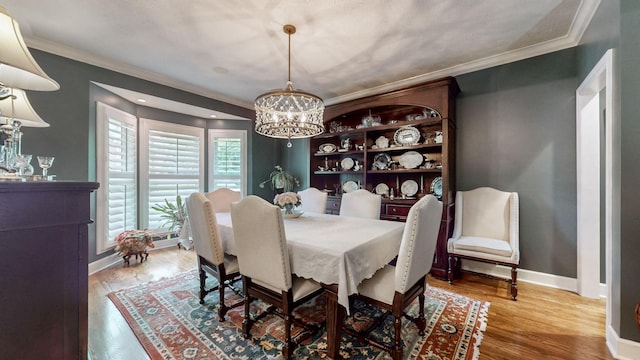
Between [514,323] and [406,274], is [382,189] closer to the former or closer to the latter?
[514,323]

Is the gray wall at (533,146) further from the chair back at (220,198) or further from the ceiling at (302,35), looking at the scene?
the chair back at (220,198)

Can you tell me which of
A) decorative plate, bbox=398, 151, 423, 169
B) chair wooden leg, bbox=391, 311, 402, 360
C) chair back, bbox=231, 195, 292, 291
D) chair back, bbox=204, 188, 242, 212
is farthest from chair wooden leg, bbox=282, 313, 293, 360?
decorative plate, bbox=398, 151, 423, 169

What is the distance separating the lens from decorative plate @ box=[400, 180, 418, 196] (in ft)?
12.0

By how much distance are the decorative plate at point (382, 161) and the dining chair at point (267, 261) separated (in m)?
2.45

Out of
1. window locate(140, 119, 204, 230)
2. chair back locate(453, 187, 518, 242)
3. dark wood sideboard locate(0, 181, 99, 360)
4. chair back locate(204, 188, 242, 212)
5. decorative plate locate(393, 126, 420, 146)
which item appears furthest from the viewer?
window locate(140, 119, 204, 230)

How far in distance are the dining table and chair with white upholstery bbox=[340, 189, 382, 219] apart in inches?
27.9

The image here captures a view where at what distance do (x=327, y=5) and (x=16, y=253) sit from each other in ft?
7.73

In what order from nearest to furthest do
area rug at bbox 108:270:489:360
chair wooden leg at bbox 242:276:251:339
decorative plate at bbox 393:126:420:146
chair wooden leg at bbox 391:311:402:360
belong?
1. chair wooden leg at bbox 391:311:402:360
2. area rug at bbox 108:270:489:360
3. chair wooden leg at bbox 242:276:251:339
4. decorative plate at bbox 393:126:420:146

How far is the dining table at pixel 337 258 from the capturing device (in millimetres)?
1541

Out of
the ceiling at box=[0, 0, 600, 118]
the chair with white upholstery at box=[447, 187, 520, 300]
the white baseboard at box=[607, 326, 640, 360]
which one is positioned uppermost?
the ceiling at box=[0, 0, 600, 118]

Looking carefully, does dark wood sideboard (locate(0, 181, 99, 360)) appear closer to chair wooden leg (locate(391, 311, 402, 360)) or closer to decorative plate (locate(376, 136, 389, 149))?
chair wooden leg (locate(391, 311, 402, 360))

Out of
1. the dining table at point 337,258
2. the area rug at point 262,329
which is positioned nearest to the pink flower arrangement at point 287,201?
the dining table at point 337,258

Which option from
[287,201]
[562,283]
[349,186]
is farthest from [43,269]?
[562,283]

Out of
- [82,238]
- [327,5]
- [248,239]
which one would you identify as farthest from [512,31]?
[82,238]
